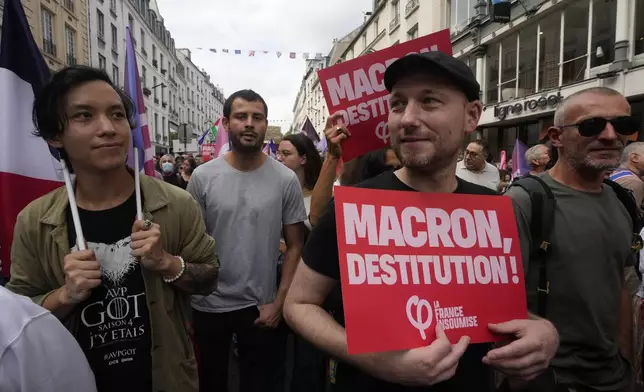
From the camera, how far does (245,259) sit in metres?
2.68

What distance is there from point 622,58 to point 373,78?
10874 millimetres

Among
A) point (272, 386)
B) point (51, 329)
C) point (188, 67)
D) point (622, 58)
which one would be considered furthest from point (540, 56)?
point (188, 67)

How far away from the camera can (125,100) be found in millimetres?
1957

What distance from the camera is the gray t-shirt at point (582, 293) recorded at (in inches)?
70.5

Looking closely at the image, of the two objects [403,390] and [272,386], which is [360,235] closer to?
[403,390]

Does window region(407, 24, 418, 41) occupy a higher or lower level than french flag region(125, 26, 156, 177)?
higher

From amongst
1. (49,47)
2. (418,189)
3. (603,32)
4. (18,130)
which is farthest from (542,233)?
(49,47)

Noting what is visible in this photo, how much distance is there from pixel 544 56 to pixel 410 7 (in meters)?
9.45

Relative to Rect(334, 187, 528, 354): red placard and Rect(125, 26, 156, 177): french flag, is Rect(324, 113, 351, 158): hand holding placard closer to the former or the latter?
Rect(125, 26, 156, 177): french flag

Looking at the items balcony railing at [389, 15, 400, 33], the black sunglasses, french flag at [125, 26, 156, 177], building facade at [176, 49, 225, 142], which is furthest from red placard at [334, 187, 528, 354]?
building facade at [176, 49, 225, 142]

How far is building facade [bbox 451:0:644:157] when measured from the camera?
10156mm

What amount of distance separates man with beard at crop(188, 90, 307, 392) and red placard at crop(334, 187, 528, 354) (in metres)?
1.64

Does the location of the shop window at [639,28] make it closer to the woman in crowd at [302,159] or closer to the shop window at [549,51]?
the shop window at [549,51]

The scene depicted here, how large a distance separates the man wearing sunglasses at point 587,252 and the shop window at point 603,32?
11425 millimetres
